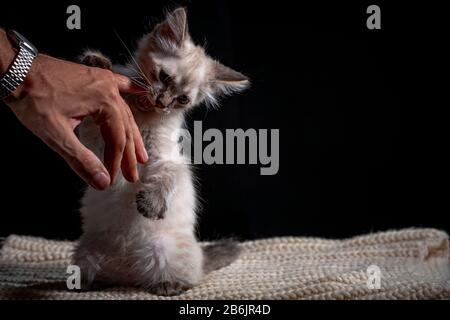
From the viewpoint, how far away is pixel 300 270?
1945mm

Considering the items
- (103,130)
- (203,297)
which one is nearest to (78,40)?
(103,130)

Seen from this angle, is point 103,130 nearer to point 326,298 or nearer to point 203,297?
point 203,297

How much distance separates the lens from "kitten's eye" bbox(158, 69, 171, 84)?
1.75m

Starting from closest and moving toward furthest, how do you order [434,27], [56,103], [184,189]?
[56,103] < [184,189] < [434,27]

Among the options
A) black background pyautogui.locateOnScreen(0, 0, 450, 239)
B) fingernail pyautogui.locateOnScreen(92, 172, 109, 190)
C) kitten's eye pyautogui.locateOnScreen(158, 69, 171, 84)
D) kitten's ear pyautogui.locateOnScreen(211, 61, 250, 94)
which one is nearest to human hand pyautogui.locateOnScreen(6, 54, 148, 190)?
fingernail pyautogui.locateOnScreen(92, 172, 109, 190)

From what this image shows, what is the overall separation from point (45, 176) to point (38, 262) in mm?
396

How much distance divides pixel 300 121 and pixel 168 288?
104cm

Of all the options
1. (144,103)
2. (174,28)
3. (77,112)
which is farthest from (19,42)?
(174,28)

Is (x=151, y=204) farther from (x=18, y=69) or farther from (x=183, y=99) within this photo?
(x=18, y=69)

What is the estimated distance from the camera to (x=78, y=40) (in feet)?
7.32

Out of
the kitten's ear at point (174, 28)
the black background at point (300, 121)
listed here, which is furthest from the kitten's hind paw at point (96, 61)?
the black background at point (300, 121)

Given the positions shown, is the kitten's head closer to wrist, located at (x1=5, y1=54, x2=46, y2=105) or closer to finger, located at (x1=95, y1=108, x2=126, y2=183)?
finger, located at (x1=95, y1=108, x2=126, y2=183)

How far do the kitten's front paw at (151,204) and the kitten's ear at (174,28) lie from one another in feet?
1.57

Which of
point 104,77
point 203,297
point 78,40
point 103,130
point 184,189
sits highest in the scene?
point 78,40
